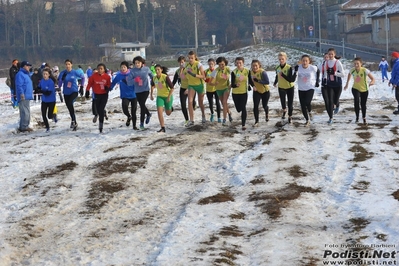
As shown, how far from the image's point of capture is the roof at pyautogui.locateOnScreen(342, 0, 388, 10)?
96.4 meters

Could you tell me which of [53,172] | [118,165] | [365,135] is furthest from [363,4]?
[53,172]

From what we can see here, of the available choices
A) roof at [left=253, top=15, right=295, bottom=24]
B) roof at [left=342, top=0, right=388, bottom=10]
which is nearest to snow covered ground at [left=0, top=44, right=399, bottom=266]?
roof at [left=342, top=0, right=388, bottom=10]

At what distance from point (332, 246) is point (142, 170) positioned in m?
4.67

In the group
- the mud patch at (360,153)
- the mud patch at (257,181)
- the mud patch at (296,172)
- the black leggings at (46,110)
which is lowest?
the mud patch at (257,181)

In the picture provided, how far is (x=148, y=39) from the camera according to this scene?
112 m

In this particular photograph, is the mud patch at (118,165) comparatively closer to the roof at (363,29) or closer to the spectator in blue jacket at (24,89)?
the spectator in blue jacket at (24,89)

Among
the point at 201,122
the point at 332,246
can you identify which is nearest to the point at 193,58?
the point at 201,122

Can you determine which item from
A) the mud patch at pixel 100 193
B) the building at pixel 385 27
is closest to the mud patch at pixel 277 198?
the mud patch at pixel 100 193

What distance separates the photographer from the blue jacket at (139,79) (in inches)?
614

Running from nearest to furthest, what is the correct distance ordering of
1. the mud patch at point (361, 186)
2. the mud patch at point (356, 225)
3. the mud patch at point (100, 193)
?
the mud patch at point (356, 225)
the mud patch at point (100, 193)
the mud patch at point (361, 186)

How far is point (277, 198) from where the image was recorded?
9.39 m

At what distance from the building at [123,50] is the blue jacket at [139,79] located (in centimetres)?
7719

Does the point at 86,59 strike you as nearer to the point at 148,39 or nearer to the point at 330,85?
the point at 148,39

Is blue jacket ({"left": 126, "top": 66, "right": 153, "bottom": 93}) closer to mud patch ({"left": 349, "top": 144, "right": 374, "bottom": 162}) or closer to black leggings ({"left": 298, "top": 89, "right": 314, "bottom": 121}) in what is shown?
black leggings ({"left": 298, "top": 89, "right": 314, "bottom": 121})
